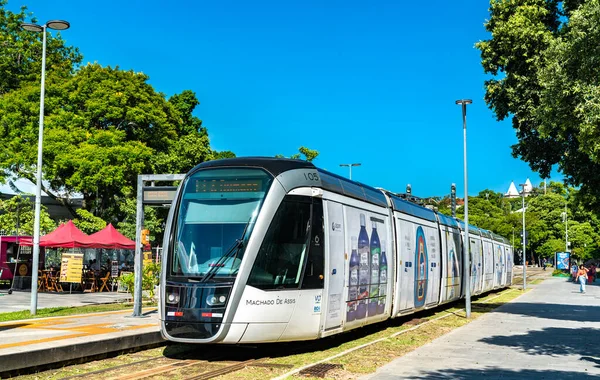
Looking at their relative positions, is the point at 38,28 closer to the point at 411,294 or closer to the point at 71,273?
the point at 71,273

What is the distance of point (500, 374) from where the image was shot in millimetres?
9914

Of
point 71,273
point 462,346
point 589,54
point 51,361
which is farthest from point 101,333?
point 71,273

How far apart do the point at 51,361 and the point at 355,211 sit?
657cm

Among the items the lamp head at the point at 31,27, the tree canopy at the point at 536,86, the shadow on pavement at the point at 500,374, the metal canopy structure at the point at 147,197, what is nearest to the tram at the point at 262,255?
the shadow on pavement at the point at 500,374

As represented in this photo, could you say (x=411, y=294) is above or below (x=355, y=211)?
below

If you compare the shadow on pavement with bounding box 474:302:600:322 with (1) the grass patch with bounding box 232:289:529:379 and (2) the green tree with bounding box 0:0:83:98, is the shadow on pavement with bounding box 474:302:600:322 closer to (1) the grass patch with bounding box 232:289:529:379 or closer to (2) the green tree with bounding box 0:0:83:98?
(1) the grass patch with bounding box 232:289:529:379

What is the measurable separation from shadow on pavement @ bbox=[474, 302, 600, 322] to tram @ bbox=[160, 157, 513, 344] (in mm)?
10326

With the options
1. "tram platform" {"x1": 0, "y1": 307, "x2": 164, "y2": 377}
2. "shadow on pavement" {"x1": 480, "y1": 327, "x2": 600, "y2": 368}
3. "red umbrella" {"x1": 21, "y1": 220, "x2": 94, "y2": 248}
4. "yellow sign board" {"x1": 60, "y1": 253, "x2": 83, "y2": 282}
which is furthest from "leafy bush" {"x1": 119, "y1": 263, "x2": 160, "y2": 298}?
"shadow on pavement" {"x1": 480, "y1": 327, "x2": 600, "y2": 368}

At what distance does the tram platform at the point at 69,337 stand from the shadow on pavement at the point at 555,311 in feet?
43.1

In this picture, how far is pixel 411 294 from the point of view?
1784 centimetres

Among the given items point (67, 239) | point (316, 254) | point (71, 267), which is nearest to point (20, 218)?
point (67, 239)

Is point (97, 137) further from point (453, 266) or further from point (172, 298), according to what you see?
point (172, 298)

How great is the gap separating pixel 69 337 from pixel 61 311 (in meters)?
7.88

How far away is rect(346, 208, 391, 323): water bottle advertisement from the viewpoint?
13125 mm
